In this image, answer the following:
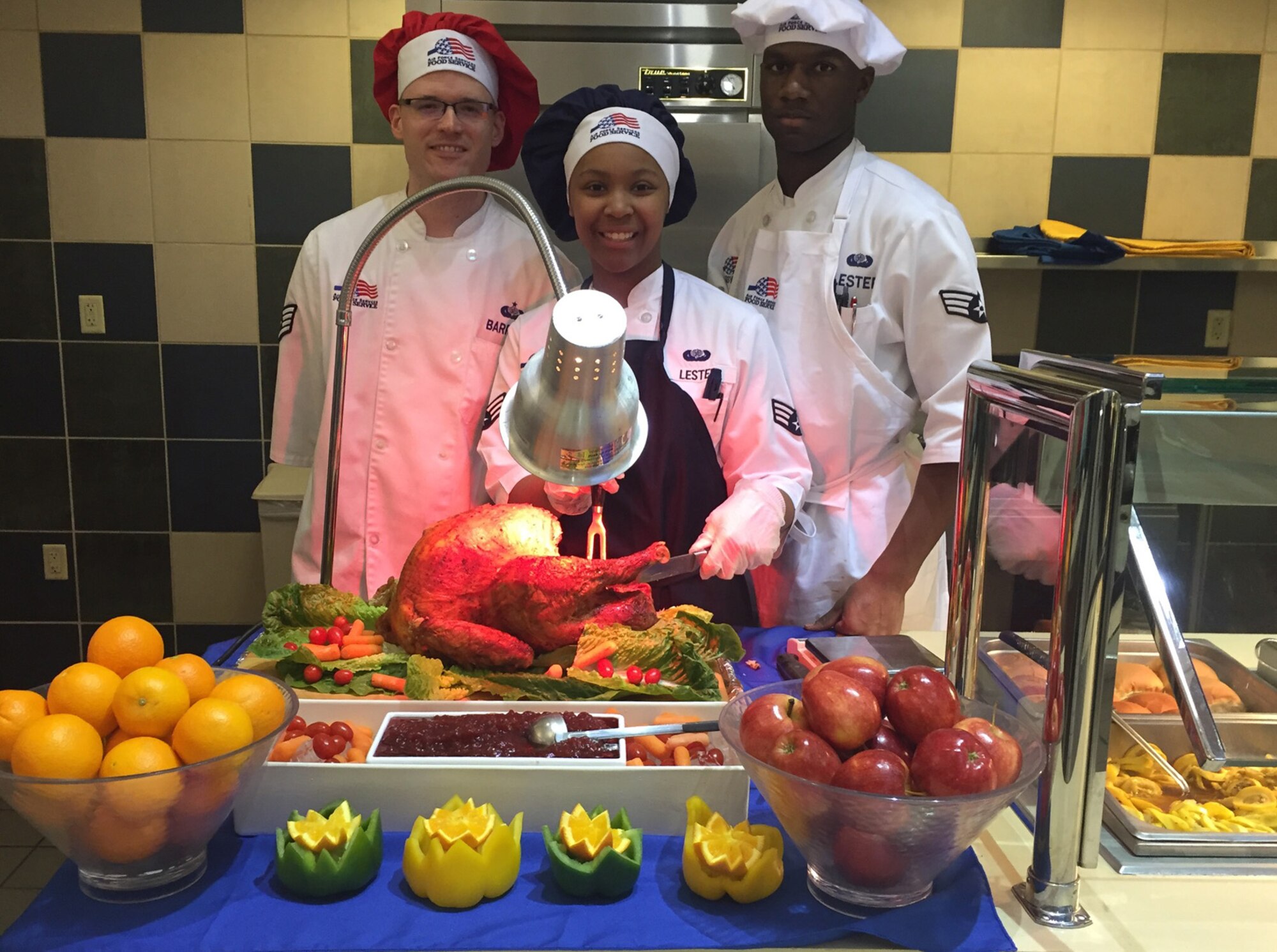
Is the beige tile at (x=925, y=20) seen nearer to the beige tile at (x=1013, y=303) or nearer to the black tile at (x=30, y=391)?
the beige tile at (x=1013, y=303)

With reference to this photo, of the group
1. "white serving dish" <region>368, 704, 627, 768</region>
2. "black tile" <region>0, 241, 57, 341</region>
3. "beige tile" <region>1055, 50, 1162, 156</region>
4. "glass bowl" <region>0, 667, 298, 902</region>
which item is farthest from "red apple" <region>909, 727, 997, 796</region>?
"black tile" <region>0, 241, 57, 341</region>

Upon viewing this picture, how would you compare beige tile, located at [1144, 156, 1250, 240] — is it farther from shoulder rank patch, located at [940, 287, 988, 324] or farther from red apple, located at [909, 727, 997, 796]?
red apple, located at [909, 727, 997, 796]

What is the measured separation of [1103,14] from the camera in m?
3.28

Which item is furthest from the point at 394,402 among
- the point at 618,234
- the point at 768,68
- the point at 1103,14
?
the point at 1103,14

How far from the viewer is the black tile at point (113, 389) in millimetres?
3422

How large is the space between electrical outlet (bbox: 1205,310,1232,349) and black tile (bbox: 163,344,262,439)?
119 inches

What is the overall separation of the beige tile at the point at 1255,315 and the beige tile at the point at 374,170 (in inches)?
104

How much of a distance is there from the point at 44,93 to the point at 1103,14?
3.21 meters

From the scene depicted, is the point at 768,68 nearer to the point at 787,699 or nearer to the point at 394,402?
the point at 394,402

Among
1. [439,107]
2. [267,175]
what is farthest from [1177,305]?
[267,175]

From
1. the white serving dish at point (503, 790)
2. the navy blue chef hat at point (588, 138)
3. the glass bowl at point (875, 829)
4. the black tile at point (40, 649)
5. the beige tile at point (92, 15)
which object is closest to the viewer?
the glass bowl at point (875, 829)

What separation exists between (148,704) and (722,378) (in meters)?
1.29

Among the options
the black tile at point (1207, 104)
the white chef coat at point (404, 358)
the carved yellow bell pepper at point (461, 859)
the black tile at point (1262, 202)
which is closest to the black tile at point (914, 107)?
the black tile at point (1207, 104)

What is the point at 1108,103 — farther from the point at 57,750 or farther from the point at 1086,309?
the point at 57,750
